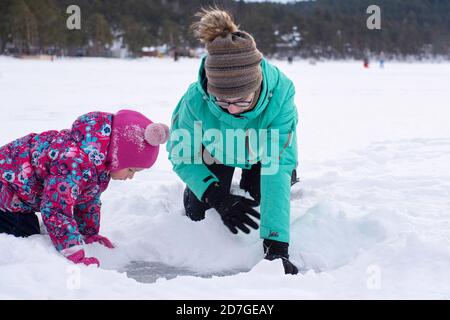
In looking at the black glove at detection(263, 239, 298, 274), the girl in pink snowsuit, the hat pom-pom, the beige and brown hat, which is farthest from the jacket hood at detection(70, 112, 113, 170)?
the black glove at detection(263, 239, 298, 274)

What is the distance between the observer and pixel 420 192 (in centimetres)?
369

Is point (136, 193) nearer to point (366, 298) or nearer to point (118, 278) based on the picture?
point (118, 278)

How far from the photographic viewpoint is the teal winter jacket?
252 centimetres

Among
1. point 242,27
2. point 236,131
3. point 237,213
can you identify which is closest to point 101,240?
point 237,213

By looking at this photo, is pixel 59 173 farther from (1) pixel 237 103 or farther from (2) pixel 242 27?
(2) pixel 242 27

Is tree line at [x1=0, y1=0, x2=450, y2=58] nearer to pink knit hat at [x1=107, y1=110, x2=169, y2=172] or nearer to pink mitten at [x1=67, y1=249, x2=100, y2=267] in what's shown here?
pink knit hat at [x1=107, y1=110, x2=169, y2=172]

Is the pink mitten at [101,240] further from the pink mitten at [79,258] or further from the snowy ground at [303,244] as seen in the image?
the pink mitten at [79,258]

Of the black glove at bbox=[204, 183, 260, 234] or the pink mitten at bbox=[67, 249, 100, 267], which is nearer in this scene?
the pink mitten at bbox=[67, 249, 100, 267]

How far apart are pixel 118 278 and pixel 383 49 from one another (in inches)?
3624

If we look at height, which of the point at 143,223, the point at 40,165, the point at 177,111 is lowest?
the point at 143,223

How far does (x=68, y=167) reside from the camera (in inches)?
94.0

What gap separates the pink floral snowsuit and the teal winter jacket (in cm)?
44

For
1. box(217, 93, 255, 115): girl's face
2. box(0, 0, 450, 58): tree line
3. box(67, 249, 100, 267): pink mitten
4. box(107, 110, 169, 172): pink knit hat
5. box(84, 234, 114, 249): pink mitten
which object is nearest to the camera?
box(67, 249, 100, 267): pink mitten
